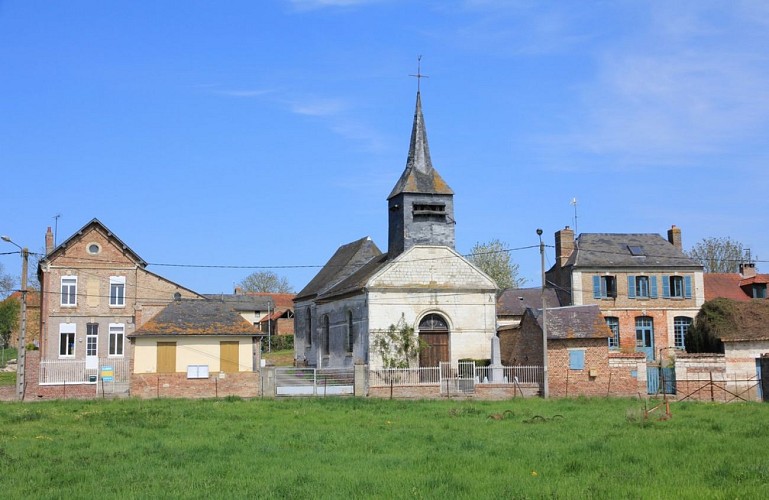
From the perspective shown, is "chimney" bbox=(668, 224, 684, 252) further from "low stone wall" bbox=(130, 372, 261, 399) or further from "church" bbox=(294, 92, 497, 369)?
"low stone wall" bbox=(130, 372, 261, 399)

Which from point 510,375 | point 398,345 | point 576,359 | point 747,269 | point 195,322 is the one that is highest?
point 747,269

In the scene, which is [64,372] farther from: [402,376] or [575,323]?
[575,323]

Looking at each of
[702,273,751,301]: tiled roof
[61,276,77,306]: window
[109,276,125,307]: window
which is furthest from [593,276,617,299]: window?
[61,276,77,306]: window

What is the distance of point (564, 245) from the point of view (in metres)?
50.7

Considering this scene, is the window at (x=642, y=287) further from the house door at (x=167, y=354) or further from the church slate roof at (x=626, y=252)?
the house door at (x=167, y=354)

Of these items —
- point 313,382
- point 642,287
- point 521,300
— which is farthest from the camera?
point 521,300

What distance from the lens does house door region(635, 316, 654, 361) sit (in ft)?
159

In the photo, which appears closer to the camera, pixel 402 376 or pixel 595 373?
pixel 595 373

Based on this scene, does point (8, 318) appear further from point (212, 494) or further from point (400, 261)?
point (212, 494)

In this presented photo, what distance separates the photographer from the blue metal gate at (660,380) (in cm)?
3309

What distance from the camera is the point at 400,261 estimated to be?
39375mm

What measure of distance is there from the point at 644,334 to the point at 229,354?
2551 centimetres

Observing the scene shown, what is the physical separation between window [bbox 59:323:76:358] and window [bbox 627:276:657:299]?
107 ft

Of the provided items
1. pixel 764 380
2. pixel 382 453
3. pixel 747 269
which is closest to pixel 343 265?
pixel 764 380
